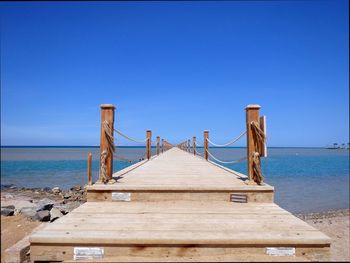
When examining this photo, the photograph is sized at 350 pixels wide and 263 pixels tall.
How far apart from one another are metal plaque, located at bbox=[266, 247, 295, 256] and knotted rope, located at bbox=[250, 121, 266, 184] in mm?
1754

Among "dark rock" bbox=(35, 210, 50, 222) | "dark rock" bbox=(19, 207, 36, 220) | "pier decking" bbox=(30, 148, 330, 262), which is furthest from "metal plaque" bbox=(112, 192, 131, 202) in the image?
"dark rock" bbox=(19, 207, 36, 220)

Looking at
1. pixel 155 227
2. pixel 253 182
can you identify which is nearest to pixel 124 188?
pixel 155 227

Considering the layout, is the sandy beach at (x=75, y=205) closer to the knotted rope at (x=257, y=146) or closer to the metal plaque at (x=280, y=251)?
the knotted rope at (x=257, y=146)

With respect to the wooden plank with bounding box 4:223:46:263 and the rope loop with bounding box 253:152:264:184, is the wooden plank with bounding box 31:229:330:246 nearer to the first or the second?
the wooden plank with bounding box 4:223:46:263

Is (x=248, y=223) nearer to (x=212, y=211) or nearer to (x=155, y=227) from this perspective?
(x=212, y=211)

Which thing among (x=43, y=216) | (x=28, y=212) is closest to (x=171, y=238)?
(x=43, y=216)

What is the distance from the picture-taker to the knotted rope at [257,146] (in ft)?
13.7

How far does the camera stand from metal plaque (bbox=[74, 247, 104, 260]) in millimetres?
2410

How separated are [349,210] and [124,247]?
49.0 ft

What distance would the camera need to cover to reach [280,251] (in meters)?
2.45

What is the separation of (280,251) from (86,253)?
5.78ft

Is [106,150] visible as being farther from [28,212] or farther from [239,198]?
[28,212]

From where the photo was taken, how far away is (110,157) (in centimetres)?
445

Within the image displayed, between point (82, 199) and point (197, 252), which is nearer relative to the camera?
point (197, 252)
